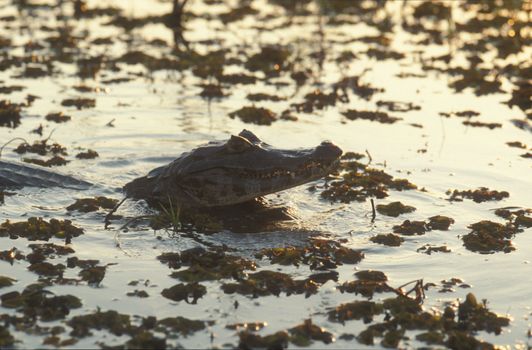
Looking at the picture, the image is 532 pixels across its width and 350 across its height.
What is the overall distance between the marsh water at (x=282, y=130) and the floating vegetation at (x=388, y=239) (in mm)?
67

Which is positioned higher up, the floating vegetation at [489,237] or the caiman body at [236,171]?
the caiman body at [236,171]

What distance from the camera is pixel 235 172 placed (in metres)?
8.20

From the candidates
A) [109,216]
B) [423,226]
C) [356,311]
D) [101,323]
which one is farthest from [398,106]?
[101,323]

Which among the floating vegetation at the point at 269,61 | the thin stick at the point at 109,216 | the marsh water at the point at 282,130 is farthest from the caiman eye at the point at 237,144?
the floating vegetation at the point at 269,61

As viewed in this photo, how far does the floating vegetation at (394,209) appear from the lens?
27.8ft

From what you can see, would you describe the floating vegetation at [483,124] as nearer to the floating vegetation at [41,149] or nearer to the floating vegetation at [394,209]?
the floating vegetation at [394,209]

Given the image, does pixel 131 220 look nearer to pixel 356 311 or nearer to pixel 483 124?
pixel 356 311

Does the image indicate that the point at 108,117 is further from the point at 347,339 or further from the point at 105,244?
the point at 347,339

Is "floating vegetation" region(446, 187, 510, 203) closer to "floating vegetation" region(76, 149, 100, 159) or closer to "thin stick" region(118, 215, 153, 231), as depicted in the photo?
"thin stick" region(118, 215, 153, 231)

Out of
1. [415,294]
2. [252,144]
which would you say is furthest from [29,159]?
[415,294]

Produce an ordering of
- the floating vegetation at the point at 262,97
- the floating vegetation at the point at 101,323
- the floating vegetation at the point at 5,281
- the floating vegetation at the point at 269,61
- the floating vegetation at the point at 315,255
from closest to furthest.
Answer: the floating vegetation at the point at 101,323
the floating vegetation at the point at 5,281
the floating vegetation at the point at 315,255
the floating vegetation at the point at 262,97
the floating vegetation at the point at 269,61

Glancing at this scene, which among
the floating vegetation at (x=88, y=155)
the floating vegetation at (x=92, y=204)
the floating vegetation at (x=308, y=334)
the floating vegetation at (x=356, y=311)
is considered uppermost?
the floating vegetation at (x=88, y=155)

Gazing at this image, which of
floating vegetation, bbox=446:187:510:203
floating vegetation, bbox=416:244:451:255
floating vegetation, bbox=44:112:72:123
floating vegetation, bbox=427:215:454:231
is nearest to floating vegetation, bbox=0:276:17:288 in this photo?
floating vegetation, bbox=416:244:451:255

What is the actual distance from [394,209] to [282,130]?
3084 mm
